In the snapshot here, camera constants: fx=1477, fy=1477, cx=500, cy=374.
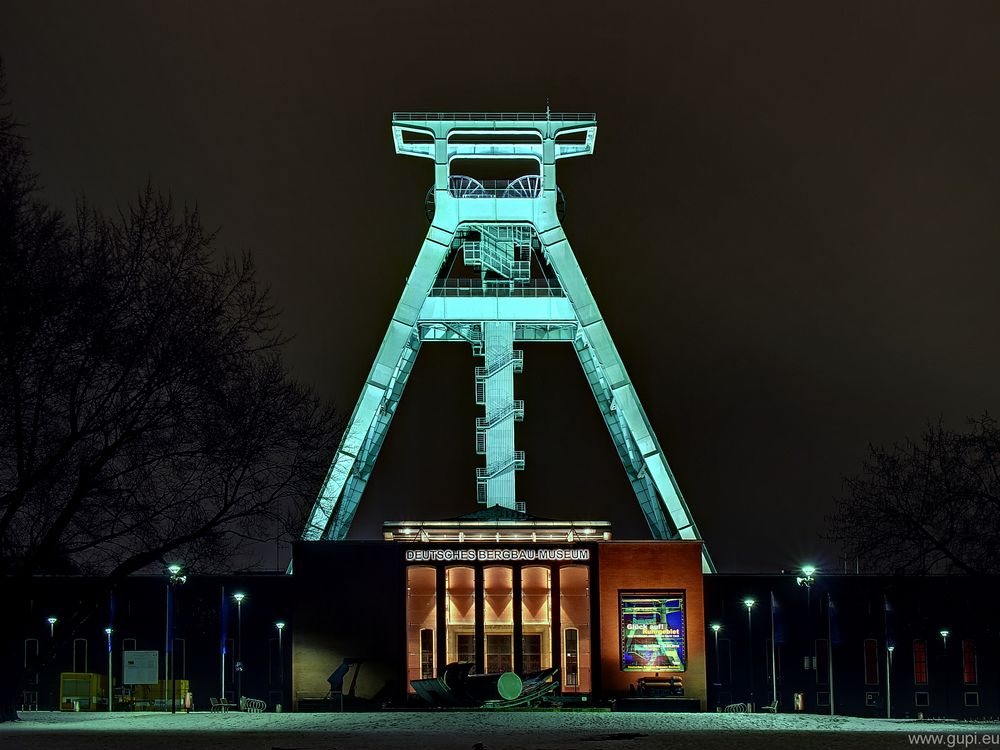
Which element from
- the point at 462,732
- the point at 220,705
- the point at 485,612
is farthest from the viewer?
the point at 485,612

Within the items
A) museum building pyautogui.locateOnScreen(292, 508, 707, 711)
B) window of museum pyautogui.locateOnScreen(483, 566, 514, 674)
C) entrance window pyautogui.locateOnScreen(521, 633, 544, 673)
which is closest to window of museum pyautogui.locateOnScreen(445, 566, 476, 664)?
museum building pyautogui.locateOnScreen(292, 508, 707, 711)

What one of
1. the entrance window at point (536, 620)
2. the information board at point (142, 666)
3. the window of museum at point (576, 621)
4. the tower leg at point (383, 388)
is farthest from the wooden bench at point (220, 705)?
the information board at point (142, 666)

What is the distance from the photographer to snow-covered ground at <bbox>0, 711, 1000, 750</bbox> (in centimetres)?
2533

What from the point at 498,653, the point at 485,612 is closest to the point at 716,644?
the point at 498,653

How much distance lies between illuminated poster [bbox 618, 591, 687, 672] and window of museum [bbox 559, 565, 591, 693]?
5.45 feet

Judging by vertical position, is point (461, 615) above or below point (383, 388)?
below

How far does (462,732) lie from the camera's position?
98.0ft

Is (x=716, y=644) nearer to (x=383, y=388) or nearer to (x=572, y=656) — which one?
(x=572, y=656)

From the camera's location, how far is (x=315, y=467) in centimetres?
3139

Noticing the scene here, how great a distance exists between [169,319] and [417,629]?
1019 inches

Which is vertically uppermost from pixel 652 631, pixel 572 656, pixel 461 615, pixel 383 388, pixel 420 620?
pixel 383 388

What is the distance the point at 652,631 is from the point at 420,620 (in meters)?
8.09

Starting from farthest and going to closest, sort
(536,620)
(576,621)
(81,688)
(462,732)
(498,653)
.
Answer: (536,620) < (576,621) < (498,653) < (81,688) < (462,732)

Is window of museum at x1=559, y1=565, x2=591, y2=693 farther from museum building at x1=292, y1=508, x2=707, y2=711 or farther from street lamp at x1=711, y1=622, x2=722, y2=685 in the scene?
street lamp at x1=711, y1=622, x2=722, y2=685
